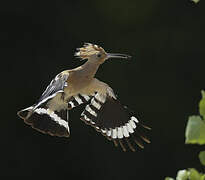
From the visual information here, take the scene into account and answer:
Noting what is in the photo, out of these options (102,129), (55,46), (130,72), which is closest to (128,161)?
(130,72)

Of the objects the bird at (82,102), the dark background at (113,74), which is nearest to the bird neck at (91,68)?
the bird at (82,102)

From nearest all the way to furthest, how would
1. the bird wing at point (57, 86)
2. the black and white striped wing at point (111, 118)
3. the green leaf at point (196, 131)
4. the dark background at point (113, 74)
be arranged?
the green leaf at point (196, 131), the bird wing at point (57, 86), the black and white striped wing at point (111, 118), the dark background at point (113, 74)

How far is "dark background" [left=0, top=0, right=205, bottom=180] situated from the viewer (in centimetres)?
220

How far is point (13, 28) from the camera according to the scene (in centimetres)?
225

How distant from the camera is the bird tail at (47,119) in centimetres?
81

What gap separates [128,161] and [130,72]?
0.36 meters

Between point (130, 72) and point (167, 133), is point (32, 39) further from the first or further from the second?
point (167, 133)

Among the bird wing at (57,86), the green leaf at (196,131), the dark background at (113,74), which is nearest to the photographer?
the green leaf at (196,131)

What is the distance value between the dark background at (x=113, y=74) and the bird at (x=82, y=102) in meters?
1.24

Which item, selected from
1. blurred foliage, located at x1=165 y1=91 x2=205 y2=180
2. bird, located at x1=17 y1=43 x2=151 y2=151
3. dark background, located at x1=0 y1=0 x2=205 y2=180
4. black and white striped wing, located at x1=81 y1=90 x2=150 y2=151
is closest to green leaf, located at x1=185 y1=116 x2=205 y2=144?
blurred foliage, located at x1=165 y1=91 x2=205 y2=180

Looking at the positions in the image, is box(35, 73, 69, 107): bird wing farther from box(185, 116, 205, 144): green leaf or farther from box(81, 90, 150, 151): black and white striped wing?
box(185, 116, 205, 144): green leaf

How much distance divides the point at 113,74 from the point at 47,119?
139 centimetres

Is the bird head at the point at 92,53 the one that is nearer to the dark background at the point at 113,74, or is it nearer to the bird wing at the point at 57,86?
the bird wing at the point at 57,86

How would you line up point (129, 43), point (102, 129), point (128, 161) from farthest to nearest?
1. point (128, 161)
2. point (129, 43)
3. point (102, 129)
